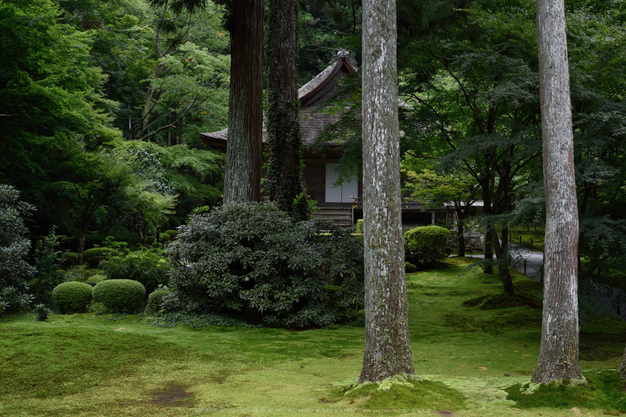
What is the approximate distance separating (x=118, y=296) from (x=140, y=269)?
143 centimetres

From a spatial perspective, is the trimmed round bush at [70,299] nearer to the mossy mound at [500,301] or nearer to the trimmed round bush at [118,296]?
the trimmed round bush at [118,296]

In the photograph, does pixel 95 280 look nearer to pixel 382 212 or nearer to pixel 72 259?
pixel 72 259

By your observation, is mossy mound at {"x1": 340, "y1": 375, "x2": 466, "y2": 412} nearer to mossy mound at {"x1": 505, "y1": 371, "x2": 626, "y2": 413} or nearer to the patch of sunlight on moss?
the patch of sunlight on moss

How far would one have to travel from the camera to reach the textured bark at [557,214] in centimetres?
455

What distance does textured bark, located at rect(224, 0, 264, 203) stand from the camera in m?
11.1

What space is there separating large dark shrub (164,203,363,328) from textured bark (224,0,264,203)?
1423 mm

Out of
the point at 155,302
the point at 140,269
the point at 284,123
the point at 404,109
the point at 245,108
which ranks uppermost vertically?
the point at 404,109

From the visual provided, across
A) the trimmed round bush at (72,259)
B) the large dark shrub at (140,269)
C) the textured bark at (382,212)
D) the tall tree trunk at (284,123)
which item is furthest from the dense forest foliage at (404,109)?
the textured bark at (382,212)

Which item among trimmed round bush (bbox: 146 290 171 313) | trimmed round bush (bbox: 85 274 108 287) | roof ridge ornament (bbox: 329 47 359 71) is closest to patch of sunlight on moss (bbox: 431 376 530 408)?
trimmed round bush (bbox: 146 290 171 313)

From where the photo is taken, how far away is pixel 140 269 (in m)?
10.9

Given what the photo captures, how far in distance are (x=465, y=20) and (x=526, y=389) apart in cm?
907

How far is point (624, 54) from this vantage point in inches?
281

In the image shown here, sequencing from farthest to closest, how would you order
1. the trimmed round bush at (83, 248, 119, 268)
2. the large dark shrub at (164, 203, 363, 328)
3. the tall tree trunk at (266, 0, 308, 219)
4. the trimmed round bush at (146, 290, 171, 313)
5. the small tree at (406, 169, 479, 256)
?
the small tree at (406, 169, 479, 256), the trimmed round bush at (83, 248, 119, 268), the tall tree trunk at (266, 0, 308, 219), the trimmed round bush at (146, 290, 171, 313), the large dark shrub at (164, 203, 363, 328)

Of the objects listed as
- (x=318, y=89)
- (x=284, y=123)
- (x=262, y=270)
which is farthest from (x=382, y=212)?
(x=318, y=89)
